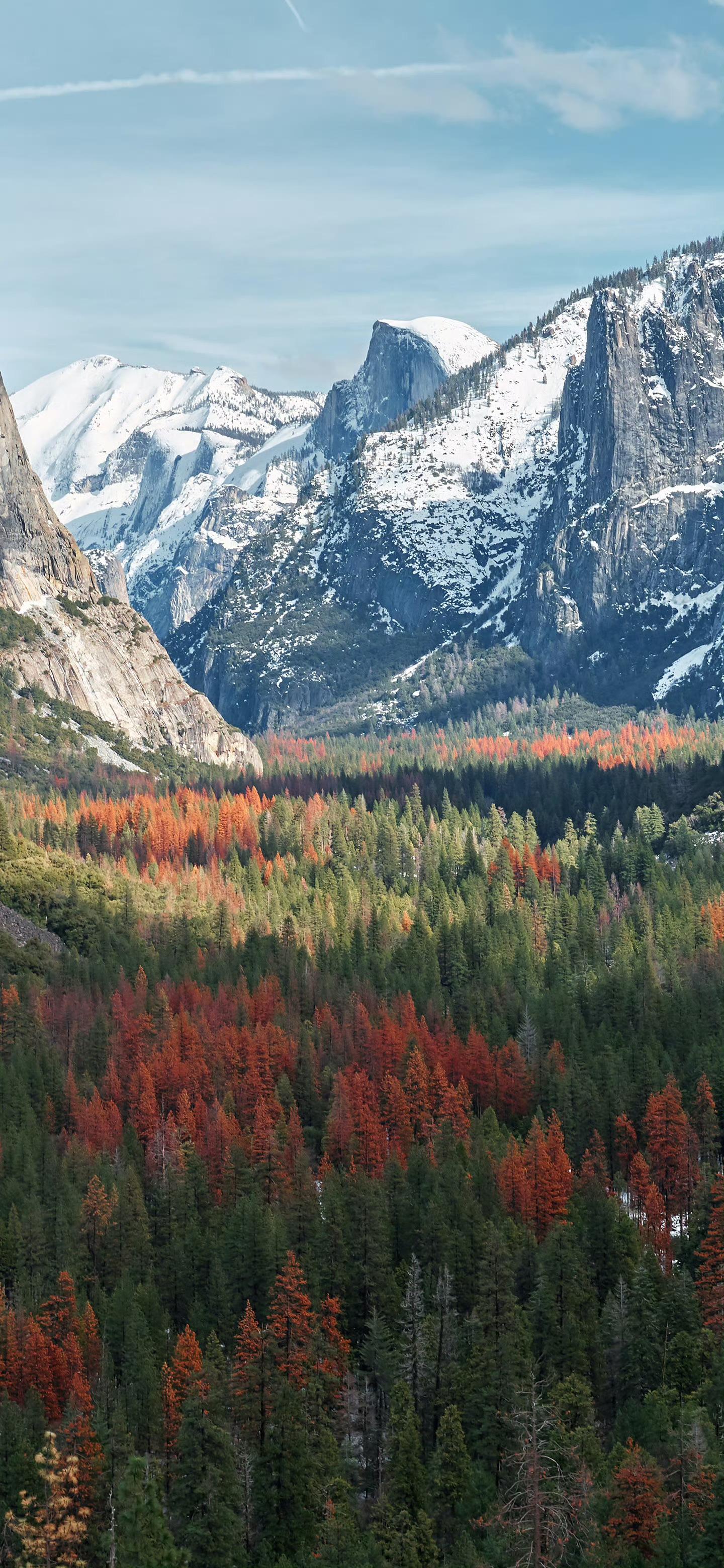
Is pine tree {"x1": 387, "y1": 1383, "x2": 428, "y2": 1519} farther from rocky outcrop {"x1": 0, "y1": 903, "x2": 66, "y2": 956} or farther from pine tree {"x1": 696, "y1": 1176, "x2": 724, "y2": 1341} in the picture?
rocky outcrop {"x1": 0, "y1": 903, "x2": 66, "y2": 956}

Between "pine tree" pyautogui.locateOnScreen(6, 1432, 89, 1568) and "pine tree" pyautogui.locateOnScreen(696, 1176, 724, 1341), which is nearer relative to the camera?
"pine tree" pyautogui.locateOnScreen(6, 1432, 89, 1568)

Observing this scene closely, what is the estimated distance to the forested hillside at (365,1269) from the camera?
72375 millimetres

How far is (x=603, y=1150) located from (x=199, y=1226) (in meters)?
28.3

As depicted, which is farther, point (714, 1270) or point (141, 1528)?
point (714, 1270)

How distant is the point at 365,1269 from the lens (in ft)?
314

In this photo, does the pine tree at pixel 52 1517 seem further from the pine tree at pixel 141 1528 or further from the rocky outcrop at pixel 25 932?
the rocky outcrop at pixel 25 932

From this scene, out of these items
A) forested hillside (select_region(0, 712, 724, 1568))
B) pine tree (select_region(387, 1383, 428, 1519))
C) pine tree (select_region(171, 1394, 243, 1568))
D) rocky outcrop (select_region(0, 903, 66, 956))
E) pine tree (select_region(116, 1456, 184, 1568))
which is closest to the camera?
pine tree (select_region(116, 1456, 184, 1568))

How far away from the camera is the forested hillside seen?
72375 mm

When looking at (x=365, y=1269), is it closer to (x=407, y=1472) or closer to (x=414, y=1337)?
(x=414, y=1337)

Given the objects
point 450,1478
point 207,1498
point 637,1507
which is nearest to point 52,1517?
point 207,1498

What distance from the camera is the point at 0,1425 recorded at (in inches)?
3036

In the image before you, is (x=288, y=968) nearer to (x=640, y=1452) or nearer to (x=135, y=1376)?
(x=135, y=1376)

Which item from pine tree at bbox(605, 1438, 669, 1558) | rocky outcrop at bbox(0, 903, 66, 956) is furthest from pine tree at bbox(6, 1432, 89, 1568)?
rocky outcrop at bbox(0, 903, 66, 956)

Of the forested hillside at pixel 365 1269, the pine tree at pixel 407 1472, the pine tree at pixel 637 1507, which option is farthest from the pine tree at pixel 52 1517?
the pine tree at pixel 637 1507
